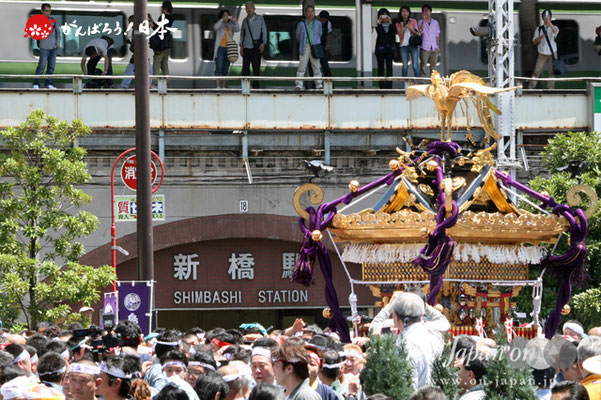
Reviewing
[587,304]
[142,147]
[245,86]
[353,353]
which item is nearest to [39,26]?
[245,86]

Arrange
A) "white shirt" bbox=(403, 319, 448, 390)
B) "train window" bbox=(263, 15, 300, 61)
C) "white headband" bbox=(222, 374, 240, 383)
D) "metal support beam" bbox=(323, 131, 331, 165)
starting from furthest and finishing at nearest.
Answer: "train window" bbox=(263, 15, 300, 61), "metal support beam" bbox=(323, 131, 331, 165), "white shirt" bbox=(403, 319, 448, 390), "white headband" bbox=(222, 374, 240, 383)

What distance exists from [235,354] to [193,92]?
1426 centimetres

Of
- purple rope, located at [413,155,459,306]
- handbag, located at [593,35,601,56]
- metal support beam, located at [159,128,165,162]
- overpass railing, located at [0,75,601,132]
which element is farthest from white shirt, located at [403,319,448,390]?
handbag, located at [593,35,601,56]

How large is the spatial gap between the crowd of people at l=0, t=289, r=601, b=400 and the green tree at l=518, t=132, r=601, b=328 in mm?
9740

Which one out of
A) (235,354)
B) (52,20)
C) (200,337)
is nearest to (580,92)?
(52,20)

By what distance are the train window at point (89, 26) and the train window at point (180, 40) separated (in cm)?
112

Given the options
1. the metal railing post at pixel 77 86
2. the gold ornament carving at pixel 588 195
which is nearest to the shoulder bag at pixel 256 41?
the metal railing post at pixel 77 86

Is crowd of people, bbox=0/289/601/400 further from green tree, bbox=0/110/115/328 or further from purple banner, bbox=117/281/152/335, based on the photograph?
green tree, bbox=0/110/115/328

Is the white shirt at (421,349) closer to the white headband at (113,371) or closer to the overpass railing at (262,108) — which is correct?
the white headband at (113,371)

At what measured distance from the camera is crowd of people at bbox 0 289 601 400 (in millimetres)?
7777

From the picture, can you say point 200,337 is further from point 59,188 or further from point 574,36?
point 574,36

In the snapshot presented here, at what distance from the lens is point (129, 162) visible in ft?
62.2

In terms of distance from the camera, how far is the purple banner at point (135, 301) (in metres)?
14.6

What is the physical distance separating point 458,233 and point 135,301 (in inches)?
160
